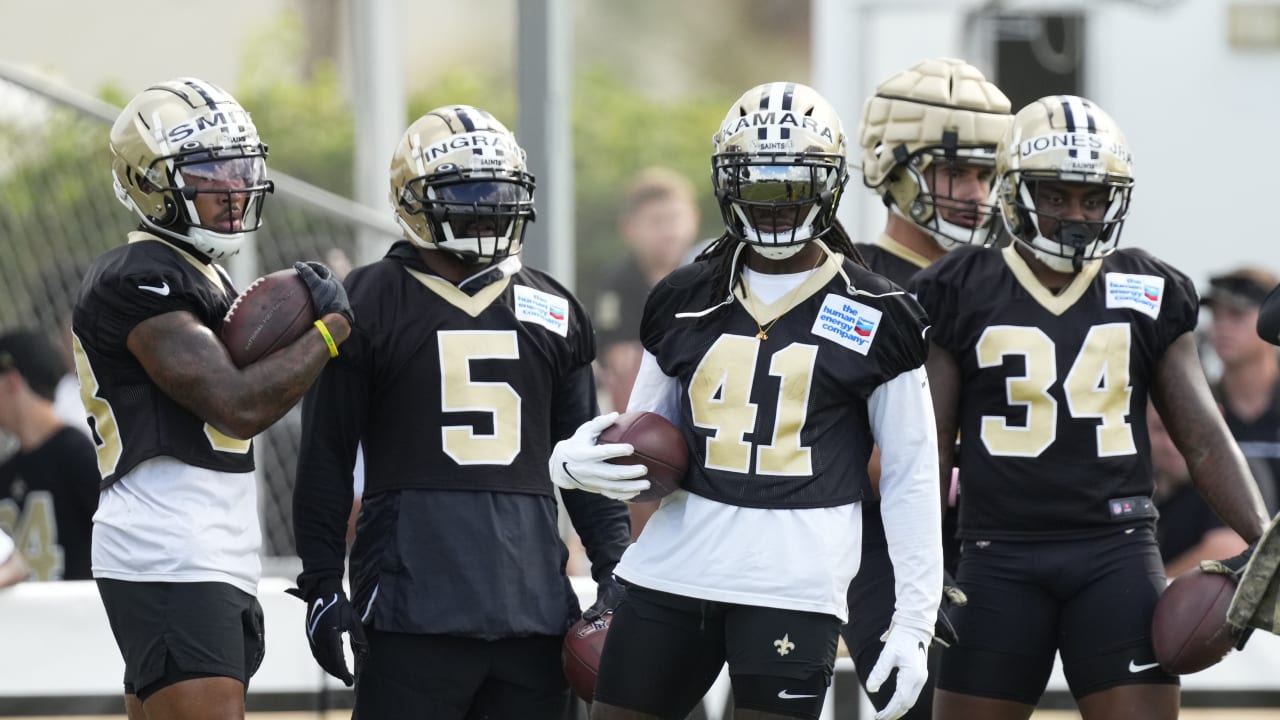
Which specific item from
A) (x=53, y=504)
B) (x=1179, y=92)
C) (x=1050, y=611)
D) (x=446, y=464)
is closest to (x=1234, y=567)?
(x=1050, y=611)

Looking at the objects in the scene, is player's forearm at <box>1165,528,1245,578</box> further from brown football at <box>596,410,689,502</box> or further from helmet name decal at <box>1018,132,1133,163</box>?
brown football at <box>596,410,689,502</box>

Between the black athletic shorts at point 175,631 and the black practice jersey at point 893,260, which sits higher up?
the black practice jersey at point 893,260

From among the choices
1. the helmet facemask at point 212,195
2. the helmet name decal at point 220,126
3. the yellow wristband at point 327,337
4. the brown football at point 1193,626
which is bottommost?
the brown football at point 1193,626

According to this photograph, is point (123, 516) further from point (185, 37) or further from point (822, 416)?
point (185, 37)

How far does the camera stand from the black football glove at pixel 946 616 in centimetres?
461

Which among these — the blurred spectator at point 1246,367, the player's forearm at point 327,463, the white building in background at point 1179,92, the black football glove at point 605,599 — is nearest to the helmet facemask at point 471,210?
the player's forearm at point 327,463

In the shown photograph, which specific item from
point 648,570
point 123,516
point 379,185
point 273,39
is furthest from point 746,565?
point 273,39

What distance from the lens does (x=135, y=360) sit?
4.59 meters

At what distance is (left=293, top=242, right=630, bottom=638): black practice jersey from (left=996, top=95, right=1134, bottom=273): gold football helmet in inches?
48.5

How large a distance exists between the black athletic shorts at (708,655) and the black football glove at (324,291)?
0.97 meters

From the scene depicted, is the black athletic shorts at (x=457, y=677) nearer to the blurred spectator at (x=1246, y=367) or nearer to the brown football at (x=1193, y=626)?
the brown football at (x=1193, y=626)

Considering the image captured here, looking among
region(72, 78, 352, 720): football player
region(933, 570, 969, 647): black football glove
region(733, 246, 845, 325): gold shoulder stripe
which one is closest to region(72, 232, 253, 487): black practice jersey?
region(72, 78, 352, 720): football player

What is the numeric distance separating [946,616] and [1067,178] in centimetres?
114

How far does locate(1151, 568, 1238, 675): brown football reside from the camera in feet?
15.2
